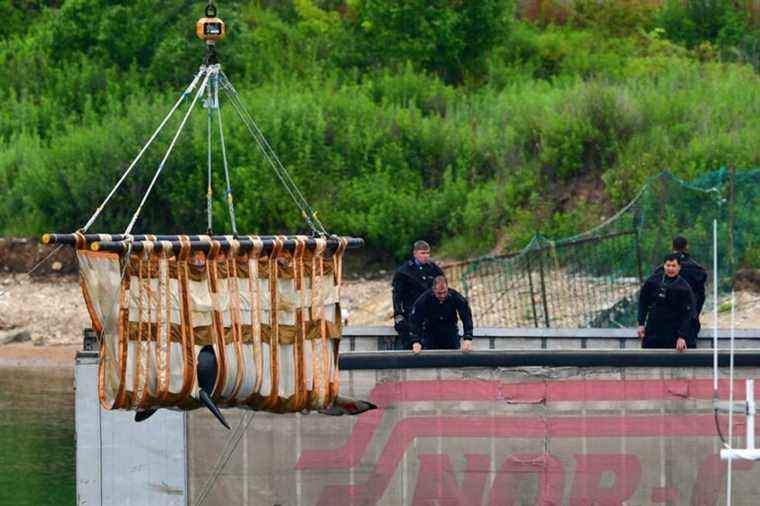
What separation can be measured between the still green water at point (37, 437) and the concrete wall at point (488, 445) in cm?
459

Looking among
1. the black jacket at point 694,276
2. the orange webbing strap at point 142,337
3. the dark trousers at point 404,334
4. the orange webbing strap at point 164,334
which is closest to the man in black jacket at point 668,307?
the black jacket at point 694,276

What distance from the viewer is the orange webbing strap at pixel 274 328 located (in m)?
13.8

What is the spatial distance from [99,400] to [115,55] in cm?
2786

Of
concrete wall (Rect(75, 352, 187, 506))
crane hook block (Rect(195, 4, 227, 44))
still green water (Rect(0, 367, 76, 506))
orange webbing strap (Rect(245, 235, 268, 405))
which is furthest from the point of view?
still green water (Rect(0, 367, 76, 506))

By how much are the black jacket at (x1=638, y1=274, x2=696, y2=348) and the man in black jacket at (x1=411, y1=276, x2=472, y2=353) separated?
154 centimetres

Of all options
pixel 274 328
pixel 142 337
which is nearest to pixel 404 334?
pixel 274 328

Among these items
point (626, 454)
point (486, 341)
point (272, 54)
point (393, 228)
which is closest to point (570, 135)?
point (393, 228)

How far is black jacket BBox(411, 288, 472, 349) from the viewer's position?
15.5m

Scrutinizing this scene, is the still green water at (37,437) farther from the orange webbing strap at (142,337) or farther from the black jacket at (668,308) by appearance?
the black jacket at (668,308)

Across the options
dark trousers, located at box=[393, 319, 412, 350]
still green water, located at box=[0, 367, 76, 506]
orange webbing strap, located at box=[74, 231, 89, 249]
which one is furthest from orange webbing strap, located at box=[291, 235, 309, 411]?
still green water, located at box=[0, 367, 76, 506]

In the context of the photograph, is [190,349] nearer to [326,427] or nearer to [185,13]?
[326,427]

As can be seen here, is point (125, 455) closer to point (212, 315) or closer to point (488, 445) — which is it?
point (212, 315)

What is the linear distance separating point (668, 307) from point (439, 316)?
188 centimetres

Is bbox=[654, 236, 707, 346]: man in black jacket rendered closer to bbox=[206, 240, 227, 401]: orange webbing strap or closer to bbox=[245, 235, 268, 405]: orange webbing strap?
bbox=[245, 235, 268, 405]: orange webbing strap
